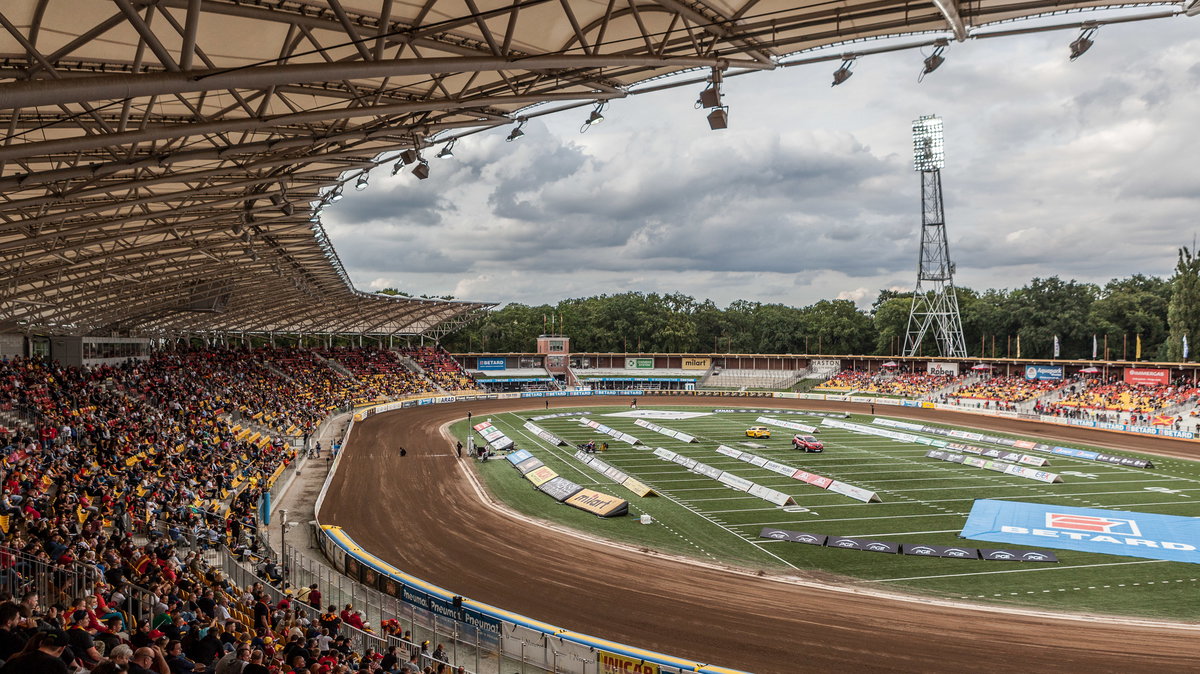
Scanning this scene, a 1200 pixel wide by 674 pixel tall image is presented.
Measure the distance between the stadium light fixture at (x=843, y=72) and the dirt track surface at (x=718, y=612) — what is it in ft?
40.9

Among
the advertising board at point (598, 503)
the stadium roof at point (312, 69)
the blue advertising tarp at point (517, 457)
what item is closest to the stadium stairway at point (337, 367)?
the blue advertising tarp at point (517, 457)

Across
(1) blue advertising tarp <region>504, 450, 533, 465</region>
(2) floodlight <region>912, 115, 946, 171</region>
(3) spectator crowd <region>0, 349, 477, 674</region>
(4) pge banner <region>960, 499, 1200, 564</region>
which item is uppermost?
(2) floodlight <region>912, 115, 946, 171</region>

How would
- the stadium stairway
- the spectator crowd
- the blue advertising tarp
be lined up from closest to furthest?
1. the spectator crowd
2. the blue advertising tarp
3. the stadium stairway

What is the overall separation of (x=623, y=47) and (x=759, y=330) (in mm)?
123873

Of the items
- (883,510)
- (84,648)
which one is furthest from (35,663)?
(883,510)

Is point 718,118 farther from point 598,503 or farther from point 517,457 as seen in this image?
point 517,457

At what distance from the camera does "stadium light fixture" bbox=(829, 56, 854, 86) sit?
12.5 meters

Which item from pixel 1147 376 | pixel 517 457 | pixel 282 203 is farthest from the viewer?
pixel 1147 376

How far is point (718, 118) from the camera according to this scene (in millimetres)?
13383

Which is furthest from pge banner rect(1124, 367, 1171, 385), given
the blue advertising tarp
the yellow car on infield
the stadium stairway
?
the stadium stairway

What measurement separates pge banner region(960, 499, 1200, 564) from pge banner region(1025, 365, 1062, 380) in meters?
46.6

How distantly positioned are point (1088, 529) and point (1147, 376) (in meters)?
46.3

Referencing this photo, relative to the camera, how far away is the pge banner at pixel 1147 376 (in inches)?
2419

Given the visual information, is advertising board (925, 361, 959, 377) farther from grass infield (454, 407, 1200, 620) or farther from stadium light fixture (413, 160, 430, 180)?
stadium light fixture (413, 160, 430, 180)
